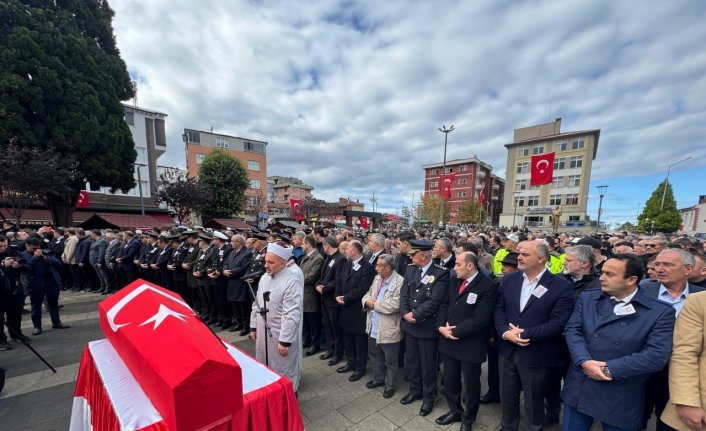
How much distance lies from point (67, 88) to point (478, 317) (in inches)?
853

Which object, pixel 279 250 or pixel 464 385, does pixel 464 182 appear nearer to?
pixel 464 385

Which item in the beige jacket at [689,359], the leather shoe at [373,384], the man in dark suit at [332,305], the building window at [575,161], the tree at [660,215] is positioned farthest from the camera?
the building window at [575,161]

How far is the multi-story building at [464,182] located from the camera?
Answer: 190ft

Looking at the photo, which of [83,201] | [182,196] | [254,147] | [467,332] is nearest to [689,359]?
[467,332]

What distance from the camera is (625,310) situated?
2150 mm

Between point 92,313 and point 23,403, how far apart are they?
168 inches

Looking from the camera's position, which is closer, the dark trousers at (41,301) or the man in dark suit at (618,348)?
the man in dark suit at (618,348)

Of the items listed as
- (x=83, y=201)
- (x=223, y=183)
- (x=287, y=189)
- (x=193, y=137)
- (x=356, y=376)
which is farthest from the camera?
(x=287, y=189)

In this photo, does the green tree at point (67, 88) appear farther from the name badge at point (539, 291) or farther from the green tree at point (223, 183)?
the name badge at point (539, 291)

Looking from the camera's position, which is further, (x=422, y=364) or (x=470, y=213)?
(x=470, y=213)

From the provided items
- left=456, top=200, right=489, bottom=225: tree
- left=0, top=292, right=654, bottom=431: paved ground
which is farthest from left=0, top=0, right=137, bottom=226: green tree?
left=456, top=200, right=489, bottom=225: tree

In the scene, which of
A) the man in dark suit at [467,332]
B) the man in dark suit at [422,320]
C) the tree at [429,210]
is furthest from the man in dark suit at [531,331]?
the tree at [429,210]

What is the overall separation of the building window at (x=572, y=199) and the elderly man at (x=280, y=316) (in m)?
51.3

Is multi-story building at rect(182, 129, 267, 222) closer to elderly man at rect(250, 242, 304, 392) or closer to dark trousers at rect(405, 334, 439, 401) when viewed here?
elderly man at rect(250, 242, 304, 392)
